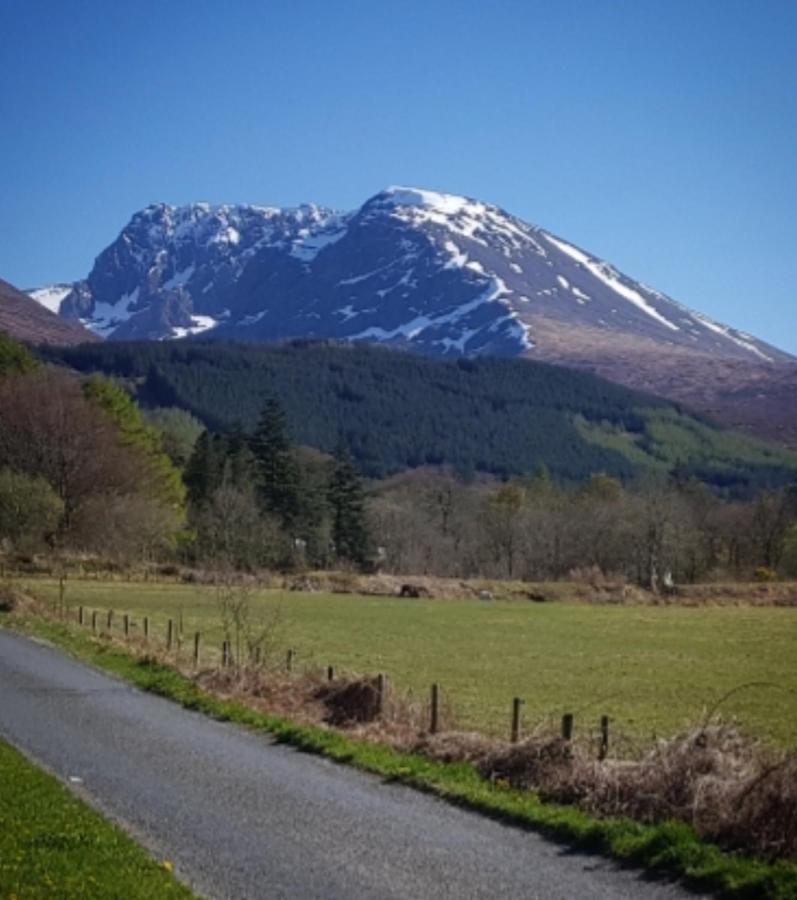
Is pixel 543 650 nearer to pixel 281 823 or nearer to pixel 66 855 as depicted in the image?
pixel 281 823

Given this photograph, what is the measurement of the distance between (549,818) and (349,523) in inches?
3860

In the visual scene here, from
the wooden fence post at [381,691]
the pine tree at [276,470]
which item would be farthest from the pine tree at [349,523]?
the wooden fence post at [381,691]

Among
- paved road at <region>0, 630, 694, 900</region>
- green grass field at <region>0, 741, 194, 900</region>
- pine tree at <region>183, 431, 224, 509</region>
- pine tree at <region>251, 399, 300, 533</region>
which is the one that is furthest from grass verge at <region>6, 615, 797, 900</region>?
pine tree at <region>183, 431, 224, 509</region>

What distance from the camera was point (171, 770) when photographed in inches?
675

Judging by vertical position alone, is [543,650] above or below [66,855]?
below

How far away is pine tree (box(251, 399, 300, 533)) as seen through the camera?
110875mm

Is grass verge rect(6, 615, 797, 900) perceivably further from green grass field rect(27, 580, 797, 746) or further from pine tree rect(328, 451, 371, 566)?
pine tree rect(328, 451, 371, 566)

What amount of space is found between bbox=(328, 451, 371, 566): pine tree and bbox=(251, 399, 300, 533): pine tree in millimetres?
3824

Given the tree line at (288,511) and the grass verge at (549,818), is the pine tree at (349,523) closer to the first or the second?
the tree line at (288,511)

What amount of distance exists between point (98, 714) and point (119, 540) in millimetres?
68777

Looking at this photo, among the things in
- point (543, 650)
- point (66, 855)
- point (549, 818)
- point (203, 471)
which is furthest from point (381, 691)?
point (203, 471)

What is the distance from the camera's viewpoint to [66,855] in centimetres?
1134

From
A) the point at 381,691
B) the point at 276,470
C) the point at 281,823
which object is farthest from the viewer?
the point at 276,470

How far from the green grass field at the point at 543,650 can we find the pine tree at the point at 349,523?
25.7 metres
